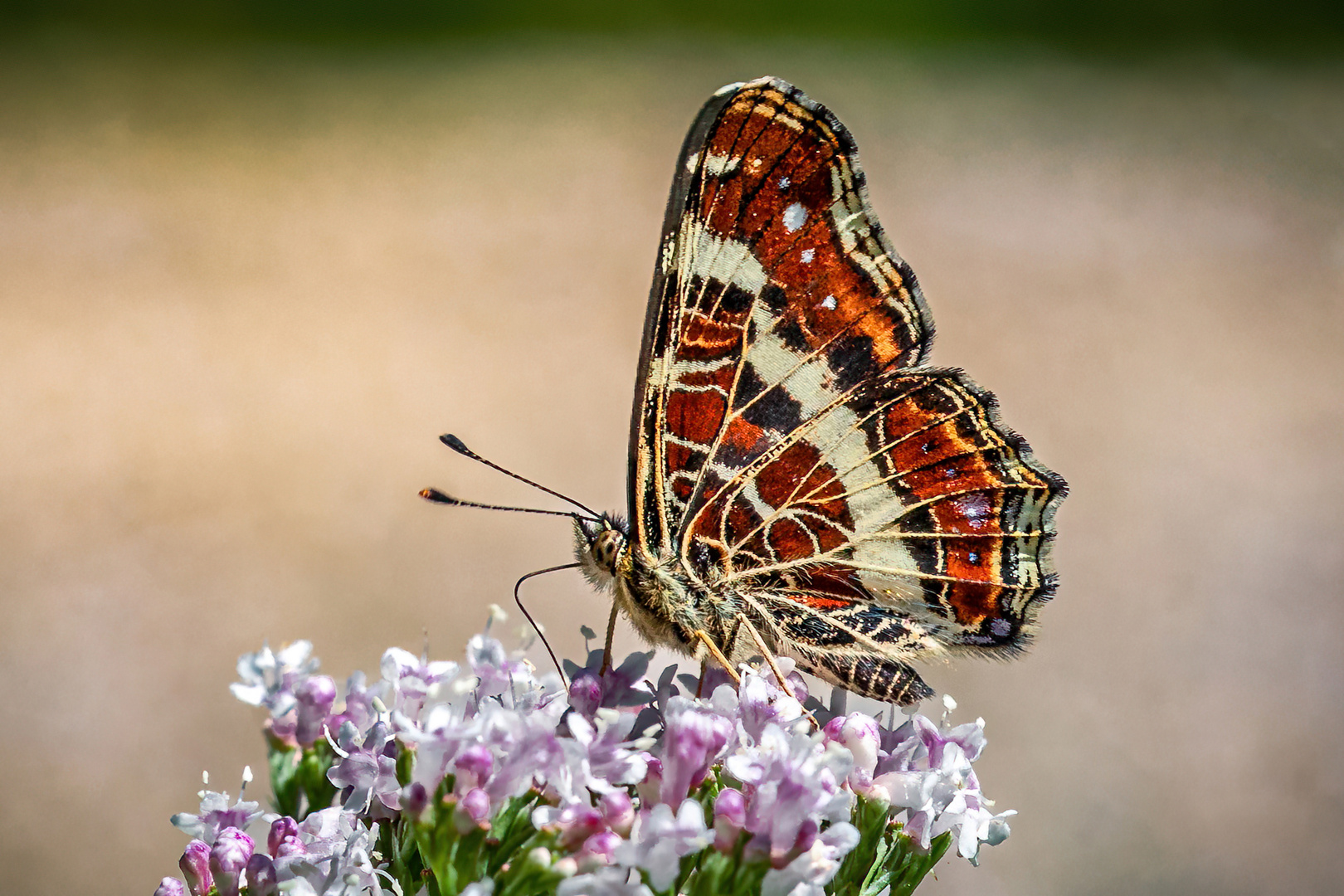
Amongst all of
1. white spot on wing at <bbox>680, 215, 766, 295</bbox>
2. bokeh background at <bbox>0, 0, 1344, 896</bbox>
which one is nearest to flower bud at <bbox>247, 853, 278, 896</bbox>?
bokeh background at <bbox>0, 0, 1344, 896</bbox>

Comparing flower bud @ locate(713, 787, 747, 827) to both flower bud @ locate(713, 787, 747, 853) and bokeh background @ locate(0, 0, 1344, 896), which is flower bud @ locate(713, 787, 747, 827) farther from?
bokeh background @ locate(0, 0, 1344, 896)

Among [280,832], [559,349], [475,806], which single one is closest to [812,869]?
[475,806]

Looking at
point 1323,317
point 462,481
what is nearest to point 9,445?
point 462,481

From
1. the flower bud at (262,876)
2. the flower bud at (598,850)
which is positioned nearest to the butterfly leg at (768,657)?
the flower bud at (598,850)

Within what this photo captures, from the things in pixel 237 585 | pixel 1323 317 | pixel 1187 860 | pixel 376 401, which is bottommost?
pixel 1187 860

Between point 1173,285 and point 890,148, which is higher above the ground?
point 890,148

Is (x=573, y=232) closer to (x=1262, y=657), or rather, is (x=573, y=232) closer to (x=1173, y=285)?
(x=1173, y=285)
